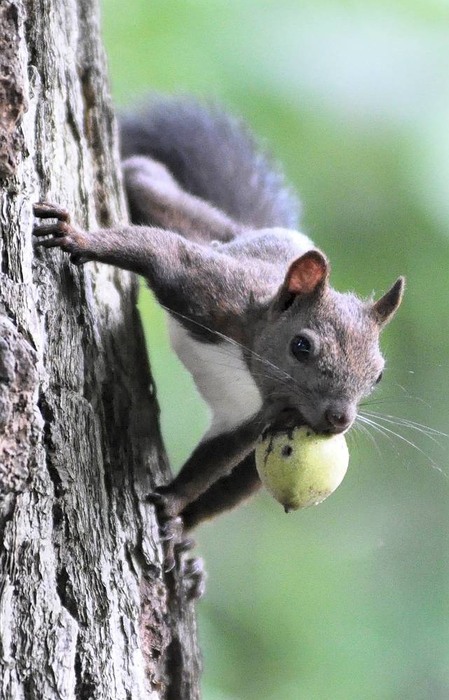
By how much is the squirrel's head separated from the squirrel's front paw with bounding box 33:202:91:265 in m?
0.54

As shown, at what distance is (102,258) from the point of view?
2.04m

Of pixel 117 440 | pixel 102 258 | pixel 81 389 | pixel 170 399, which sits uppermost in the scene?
pixel 102 258

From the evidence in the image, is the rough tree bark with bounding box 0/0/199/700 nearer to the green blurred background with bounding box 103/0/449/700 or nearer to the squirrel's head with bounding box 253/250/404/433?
the squirrel's head with bounding box 253/250/404/433

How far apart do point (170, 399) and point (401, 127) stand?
4.80ft

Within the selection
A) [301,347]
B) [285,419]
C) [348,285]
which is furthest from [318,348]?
[348,285]

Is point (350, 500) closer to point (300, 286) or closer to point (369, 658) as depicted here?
point (369, 658)

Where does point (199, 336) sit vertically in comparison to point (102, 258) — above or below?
below

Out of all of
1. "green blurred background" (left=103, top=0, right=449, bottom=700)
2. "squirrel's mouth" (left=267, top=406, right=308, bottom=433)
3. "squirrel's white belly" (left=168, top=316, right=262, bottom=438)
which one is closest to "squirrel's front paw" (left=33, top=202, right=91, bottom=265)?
"squirrel's white belly" (left=168, top=316, right=262, bottom=438)

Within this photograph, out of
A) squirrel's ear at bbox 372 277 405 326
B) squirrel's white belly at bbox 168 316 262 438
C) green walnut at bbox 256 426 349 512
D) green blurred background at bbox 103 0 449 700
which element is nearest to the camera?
green walnut at bbox 256 426 349 512

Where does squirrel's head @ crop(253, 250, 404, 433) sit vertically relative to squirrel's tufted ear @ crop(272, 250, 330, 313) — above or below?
below

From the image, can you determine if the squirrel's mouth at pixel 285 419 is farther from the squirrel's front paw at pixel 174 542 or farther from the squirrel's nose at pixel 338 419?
the squirrel's front paw at pixel 174 542

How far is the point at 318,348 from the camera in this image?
6.77 ft

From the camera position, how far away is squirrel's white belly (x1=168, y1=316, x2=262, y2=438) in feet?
7.88

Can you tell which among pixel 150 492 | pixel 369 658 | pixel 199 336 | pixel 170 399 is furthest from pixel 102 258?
pixel 369 658
